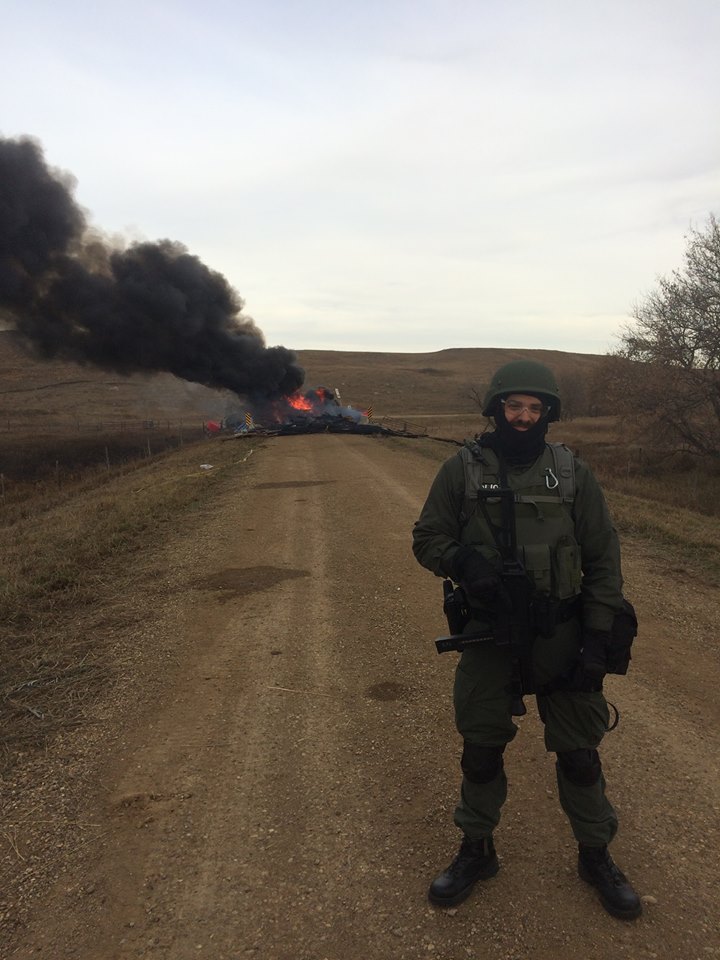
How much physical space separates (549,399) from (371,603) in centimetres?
395

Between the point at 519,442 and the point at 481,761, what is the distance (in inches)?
58.0

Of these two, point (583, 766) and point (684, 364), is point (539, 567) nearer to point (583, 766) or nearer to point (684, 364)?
point (583, 766)

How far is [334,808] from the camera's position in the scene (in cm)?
324

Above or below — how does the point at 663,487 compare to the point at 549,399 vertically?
below

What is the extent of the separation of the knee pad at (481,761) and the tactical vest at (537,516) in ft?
2.56

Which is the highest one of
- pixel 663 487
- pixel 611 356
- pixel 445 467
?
pixel 611 356

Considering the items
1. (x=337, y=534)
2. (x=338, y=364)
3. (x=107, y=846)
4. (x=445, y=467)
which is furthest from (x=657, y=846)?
(x=338, y=364)

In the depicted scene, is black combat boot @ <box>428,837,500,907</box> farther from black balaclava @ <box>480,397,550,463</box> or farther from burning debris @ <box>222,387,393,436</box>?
burning debris @ <box>222,387,393,436</box>

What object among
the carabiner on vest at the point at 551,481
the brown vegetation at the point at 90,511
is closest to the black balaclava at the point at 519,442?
the carabiner on vest at the point at 551,481

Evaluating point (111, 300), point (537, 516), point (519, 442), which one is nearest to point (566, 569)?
point (537, 516)

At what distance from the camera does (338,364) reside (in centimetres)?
11725

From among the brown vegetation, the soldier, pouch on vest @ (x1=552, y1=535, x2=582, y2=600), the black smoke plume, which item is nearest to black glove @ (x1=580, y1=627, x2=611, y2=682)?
the soldier

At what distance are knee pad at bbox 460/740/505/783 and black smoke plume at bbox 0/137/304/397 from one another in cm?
3361

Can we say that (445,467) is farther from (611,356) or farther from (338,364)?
(338,364)
